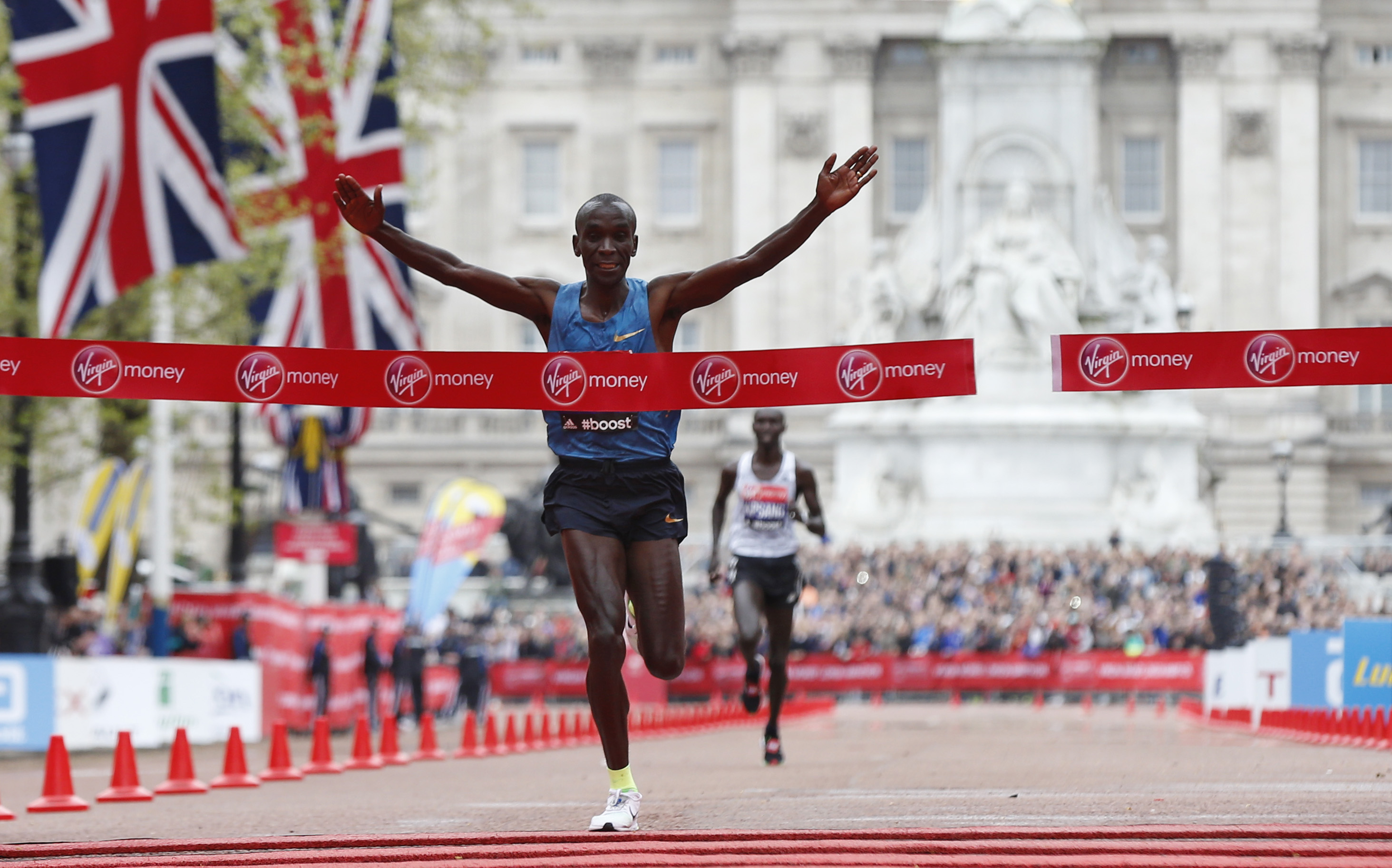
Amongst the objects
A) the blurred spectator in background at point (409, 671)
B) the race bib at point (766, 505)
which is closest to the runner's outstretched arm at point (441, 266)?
the race bib at point (766, 505)

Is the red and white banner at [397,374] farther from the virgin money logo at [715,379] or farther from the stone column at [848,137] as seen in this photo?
the stone column at [848,137]

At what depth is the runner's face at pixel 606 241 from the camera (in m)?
9.45

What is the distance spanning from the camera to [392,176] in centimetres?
2881

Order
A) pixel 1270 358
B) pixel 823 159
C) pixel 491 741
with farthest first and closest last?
pixel 823 159 < pixel 491 741 < pixel 1270 358

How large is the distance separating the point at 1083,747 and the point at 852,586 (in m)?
23.8

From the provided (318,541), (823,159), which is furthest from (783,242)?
(823,159)

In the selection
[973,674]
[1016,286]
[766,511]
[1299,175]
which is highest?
[1299,175]

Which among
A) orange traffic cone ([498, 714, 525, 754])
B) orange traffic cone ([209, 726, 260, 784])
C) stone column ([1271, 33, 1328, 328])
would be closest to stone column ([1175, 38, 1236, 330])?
stone column ([1271, 33, 1328, 328])

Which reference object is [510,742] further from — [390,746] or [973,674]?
[973,674]

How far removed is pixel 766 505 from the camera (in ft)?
52.6

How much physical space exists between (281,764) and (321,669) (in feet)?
45.0

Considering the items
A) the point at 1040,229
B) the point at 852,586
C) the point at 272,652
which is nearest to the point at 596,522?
the point at 272,652

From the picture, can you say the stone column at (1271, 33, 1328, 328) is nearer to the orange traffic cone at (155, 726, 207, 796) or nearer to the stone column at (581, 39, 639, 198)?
the stone column at (581, 39, 639, 198)

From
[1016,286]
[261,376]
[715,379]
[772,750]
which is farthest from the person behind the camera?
[1016,286]
